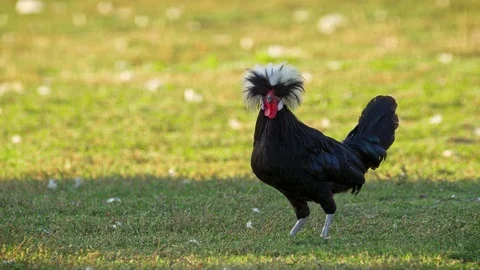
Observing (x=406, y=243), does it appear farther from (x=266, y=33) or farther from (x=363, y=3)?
(x=363, y=3)

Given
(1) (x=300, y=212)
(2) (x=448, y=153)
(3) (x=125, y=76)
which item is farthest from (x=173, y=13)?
(1) (x=300, y=212)

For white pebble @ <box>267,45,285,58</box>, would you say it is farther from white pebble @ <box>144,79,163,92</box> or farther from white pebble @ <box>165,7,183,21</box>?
white pebble @ <box>165,7,183,21</box>

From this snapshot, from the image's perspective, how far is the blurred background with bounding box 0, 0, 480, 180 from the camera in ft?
46.4

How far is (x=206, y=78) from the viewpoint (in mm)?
19859

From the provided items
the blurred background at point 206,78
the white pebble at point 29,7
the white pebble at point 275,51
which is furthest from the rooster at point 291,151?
the white pebble at point 29,7

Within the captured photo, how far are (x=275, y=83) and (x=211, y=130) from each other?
23.3ft

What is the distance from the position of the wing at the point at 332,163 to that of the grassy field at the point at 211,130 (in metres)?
0.58

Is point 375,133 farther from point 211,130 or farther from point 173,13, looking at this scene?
point 173,13

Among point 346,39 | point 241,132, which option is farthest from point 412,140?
point 346,39

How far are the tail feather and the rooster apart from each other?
0.48 m

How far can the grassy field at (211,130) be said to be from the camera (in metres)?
8.62

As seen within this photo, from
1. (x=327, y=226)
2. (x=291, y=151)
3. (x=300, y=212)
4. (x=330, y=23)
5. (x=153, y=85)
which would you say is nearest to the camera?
(x=291, y=151)

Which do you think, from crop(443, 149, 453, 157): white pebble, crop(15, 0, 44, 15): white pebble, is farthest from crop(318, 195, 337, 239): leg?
crop(15, 0, 44, 15): white pebble

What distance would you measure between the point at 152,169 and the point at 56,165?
1.51 metres
